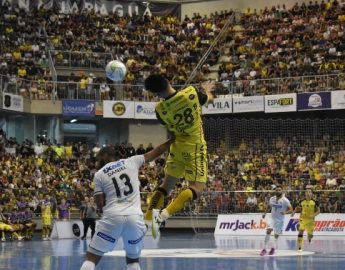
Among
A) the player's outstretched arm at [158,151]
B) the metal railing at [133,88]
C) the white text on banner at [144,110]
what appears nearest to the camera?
the player's outstretched arm at [158,151]

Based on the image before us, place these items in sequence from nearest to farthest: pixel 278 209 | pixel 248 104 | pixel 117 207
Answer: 1. pixel 117 207
2. pixel 278 209
3. pixel 248 104

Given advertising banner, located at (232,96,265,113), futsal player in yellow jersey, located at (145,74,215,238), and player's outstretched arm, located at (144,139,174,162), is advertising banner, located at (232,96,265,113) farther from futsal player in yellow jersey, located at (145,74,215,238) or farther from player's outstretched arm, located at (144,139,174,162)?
player's outstretched arm, located at (144,139,174,162)

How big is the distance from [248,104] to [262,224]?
8.23 meters

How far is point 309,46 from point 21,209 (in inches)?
819

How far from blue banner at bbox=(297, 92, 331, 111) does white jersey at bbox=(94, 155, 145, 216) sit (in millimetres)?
30721

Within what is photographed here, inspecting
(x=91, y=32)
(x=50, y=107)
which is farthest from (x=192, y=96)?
(x=91, y=32)

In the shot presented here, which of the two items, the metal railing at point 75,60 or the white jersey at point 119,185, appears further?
the metal railing at point 75,60

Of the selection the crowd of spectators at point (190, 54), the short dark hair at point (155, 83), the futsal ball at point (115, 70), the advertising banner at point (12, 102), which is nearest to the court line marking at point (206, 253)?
the futsal ball at point (115, 70)

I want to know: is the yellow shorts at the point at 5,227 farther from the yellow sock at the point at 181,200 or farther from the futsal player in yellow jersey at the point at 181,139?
the yellow sock at the point at 181,200

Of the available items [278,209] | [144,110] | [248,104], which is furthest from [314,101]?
[278,209]

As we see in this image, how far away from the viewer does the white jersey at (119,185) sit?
35.0 ft

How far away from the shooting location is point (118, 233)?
422 inches

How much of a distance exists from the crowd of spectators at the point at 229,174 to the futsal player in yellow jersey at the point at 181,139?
2514cm

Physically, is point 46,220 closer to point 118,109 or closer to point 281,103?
point 118,109
